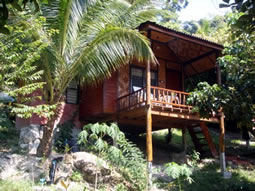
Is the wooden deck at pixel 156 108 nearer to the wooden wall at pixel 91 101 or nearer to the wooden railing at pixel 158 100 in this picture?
the wooden railing at pixel 158 100

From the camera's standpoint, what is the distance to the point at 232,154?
15.9 m

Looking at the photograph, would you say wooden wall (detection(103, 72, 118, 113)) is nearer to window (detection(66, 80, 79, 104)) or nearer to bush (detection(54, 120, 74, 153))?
bush (detection(54, 120, 74, 153))

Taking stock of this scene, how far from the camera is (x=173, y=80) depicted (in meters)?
15.8

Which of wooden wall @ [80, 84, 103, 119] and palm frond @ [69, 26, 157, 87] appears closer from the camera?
palm frond @ [69, 26, 157, 87]

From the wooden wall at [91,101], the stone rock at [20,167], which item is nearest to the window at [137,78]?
the wooden wall at [91,101]

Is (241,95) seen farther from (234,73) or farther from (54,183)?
(54,183)

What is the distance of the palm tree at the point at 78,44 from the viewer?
30.9 ft

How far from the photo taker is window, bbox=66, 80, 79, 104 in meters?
14.2

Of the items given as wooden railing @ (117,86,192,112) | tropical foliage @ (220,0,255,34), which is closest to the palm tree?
wooden railing @ (117,86,192,112)

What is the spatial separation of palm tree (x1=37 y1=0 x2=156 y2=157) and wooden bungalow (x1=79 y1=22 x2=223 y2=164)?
183 centimetres

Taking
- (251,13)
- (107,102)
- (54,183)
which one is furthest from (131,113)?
(251,13)

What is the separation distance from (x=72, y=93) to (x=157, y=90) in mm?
3944

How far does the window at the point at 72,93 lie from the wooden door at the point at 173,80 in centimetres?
450

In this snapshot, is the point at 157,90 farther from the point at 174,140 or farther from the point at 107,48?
the point at 174,140
